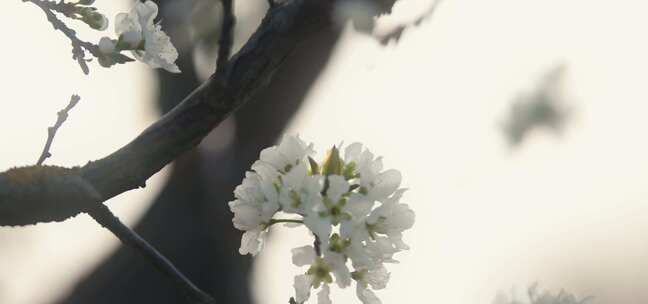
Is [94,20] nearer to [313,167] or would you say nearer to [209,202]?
[313,167]

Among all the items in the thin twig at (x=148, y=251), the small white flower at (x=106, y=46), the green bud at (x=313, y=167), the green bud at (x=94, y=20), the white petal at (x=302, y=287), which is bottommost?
the thin twig at (x=148, y=251)

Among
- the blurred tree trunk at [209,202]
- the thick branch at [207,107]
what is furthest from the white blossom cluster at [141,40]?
the blurred tree trunk at [209,202]

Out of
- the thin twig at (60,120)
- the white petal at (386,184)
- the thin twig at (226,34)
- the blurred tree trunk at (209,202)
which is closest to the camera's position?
the thin twig at (226,34)

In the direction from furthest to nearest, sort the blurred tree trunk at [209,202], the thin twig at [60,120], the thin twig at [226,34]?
the blurred tree trunk at [209,202] → the thin twig at [60,120] → the thin twig at [226,34]

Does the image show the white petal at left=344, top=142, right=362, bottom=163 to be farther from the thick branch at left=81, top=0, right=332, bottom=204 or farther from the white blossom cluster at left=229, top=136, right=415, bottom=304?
the thick branch at left=81, top=0, right=332, bottom=204

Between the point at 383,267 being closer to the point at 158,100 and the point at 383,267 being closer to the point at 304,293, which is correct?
the point at 304,293

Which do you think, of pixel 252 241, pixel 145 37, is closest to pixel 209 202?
pixel 145 37

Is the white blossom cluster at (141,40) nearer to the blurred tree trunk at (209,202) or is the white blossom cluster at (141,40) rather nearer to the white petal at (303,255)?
Answer: the white petal at (303,255)
